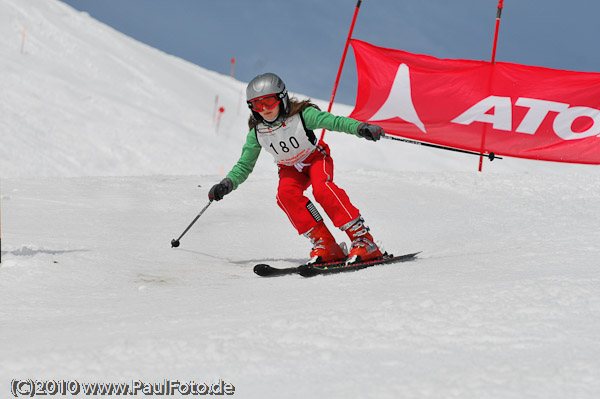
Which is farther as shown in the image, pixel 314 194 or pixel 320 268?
pixel 314 194

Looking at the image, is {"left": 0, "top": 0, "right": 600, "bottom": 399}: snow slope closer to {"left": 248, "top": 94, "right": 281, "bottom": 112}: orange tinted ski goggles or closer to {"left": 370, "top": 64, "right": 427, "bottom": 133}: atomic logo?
{"left": 370, "top": 64, "right": 427, "bottom": 133}: atomic logo

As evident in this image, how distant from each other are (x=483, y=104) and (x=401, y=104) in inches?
48.6

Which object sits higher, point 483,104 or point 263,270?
point 483,104

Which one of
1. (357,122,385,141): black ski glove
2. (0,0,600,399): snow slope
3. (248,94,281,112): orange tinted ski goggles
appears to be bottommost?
(0,0,600,399): snow slope

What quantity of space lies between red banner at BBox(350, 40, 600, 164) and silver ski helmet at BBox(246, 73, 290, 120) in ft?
17.4

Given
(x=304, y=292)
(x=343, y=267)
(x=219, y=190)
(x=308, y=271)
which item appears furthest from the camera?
(x=219, y=190)

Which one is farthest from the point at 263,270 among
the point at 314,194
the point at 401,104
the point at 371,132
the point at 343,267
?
the point at 401,104

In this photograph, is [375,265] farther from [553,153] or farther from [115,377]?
[553,153]

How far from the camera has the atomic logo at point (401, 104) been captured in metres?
9.42

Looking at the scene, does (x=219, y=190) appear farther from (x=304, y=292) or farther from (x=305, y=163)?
(x=304, y=292)

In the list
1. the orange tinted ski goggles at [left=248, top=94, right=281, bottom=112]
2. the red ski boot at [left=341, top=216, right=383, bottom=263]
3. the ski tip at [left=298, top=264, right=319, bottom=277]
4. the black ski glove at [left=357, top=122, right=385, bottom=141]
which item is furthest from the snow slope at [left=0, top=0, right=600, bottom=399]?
the orange tinted ski goggles at [left=248, top=94, right=281, bottom=112]

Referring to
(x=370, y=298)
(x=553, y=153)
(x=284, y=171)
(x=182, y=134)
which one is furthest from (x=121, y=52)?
(x=370, y=298)

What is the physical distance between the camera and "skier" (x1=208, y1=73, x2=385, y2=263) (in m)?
4.34

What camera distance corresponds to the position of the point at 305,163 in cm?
459
